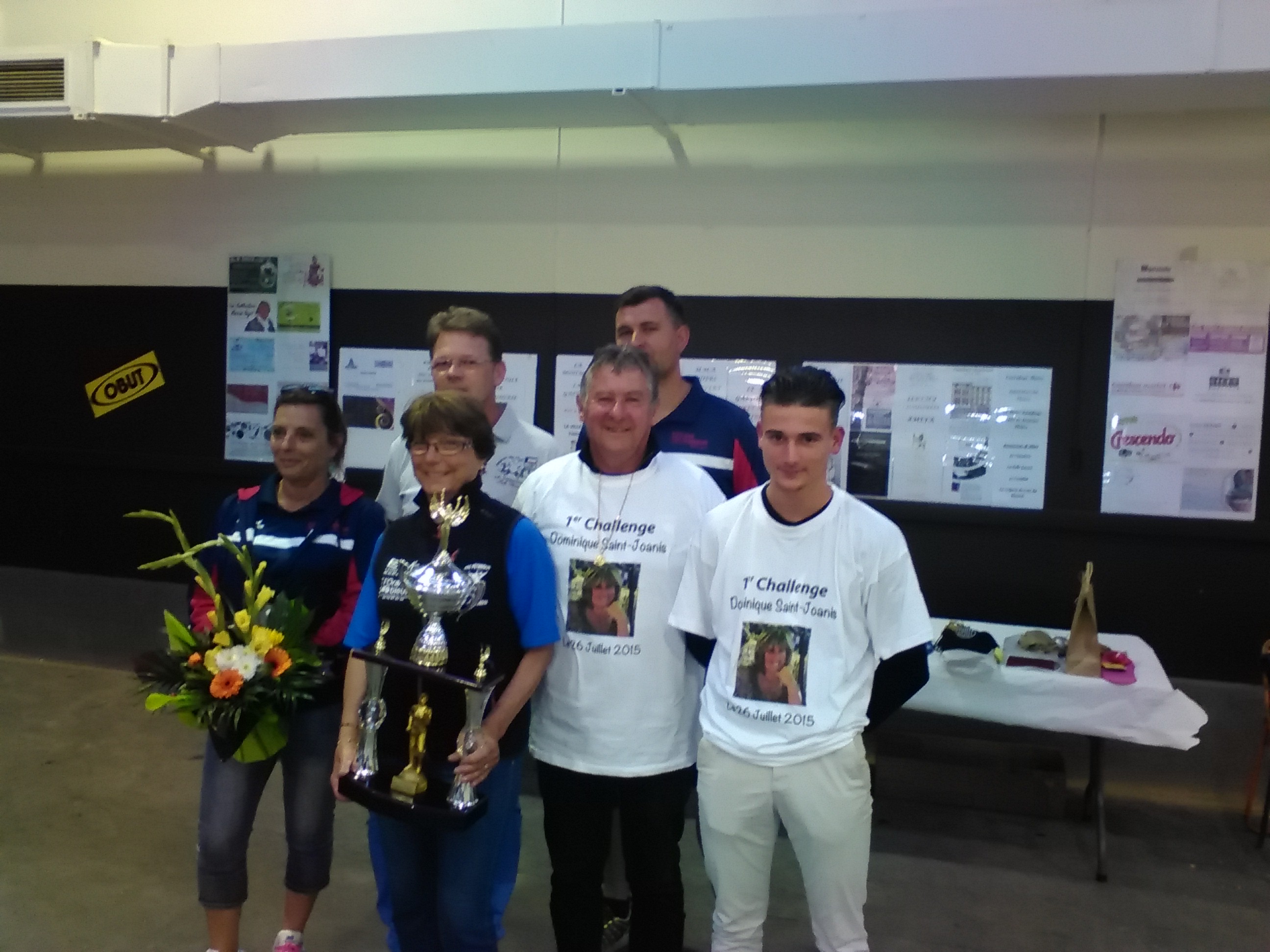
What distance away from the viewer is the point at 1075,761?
366cm

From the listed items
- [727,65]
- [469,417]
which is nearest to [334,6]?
[727,65]

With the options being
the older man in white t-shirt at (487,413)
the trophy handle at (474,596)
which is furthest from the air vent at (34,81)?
the trophy handle at (474,596)

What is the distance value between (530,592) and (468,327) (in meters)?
0.77

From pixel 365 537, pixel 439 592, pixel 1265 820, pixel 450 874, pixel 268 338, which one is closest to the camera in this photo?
pixel 439 592

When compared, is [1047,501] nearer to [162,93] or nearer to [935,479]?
[935,479]

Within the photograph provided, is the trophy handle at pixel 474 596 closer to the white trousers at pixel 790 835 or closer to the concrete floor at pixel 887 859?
the white trousers at pixel 790 835

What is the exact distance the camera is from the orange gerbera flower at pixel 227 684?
1923mm

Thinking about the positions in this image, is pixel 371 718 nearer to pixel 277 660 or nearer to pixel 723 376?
pixel 277 660

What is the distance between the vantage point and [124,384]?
4.75m

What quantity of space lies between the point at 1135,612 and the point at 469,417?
9.79 feet

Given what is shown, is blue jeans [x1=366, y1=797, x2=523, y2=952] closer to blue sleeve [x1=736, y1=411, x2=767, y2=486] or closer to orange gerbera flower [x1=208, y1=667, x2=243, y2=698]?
orange gerbera flower [x1=208, y1=667, x2=243, y2=698]

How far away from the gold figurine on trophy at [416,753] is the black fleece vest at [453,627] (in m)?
0.03

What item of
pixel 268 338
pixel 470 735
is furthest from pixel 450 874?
pixel 268 338

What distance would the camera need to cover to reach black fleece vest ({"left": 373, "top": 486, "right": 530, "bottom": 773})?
1.78m
